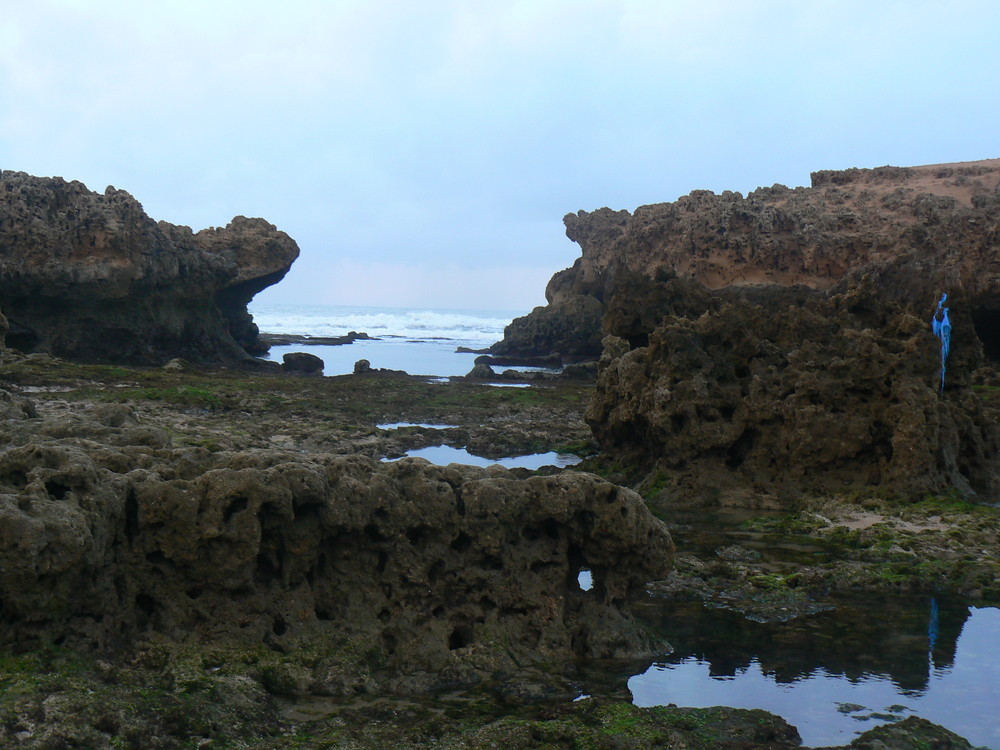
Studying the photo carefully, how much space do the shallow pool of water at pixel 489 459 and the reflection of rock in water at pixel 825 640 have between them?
30.2 ft

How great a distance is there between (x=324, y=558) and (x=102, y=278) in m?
30.5

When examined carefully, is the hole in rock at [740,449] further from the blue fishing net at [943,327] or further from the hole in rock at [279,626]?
the hole in rock at [279,626]

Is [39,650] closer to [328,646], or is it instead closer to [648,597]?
[328,646]

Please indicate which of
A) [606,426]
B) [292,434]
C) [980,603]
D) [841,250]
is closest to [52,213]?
[292,434]

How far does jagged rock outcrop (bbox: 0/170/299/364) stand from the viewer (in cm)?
3294

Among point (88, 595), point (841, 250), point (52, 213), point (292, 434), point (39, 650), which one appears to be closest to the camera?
point (39, 650)

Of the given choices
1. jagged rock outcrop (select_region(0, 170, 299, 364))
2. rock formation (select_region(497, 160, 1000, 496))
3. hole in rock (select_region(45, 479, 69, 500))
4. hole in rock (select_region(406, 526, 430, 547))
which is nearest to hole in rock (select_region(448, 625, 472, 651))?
hole in rock (select_region(406, 526, 430, 547))

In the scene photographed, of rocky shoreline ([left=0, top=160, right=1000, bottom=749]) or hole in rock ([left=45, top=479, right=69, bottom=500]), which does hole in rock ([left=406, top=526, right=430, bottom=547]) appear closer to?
rocky shoreline ([left=0, top=160, right=1000, bottom=749])

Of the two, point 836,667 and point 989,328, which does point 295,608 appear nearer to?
point 836,667

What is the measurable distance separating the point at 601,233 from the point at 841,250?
66.5 ft

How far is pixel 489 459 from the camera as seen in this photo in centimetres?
1945

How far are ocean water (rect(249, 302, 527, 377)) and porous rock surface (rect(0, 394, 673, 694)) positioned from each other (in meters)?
34.9

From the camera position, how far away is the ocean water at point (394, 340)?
50.8 metres

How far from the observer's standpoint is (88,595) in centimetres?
609
